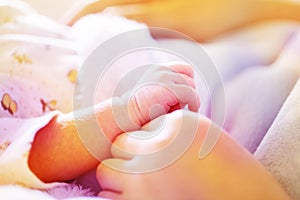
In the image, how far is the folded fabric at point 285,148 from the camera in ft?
1.98

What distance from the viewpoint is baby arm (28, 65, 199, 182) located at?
619 millimetres

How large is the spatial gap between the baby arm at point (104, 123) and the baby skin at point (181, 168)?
0.06 ft

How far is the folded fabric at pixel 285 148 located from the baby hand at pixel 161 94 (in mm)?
114

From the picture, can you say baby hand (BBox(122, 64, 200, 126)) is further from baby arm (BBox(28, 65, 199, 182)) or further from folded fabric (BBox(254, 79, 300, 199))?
folded fabric (BBox(254, 79, 300, 199))

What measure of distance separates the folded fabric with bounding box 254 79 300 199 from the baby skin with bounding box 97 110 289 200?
0.05 feet

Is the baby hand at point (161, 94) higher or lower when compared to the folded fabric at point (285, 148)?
higher

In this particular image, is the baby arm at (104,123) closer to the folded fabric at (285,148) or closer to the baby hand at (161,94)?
the baby hand at (161,94)

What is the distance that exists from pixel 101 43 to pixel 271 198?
37cm

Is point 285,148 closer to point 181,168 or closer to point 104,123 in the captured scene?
point 181,168

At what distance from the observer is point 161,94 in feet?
2.12

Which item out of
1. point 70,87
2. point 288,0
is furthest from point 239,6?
point 70,87

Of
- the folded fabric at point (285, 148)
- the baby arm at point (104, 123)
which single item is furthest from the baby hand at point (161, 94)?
the folded fabric at point (285, 148)

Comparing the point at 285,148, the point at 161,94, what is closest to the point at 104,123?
the point at 161,94

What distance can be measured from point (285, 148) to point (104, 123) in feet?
0.83
